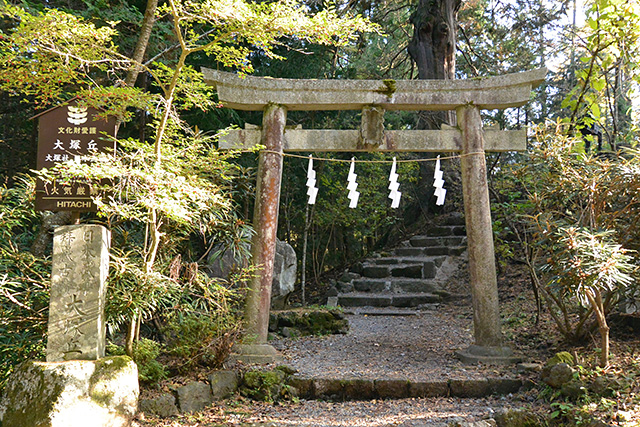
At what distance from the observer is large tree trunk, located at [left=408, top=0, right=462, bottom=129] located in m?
10.9

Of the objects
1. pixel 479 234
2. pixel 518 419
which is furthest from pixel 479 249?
pixel 518 419

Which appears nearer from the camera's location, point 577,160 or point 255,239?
point 577,160

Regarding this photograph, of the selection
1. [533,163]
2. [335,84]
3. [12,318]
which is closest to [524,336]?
[533,163]

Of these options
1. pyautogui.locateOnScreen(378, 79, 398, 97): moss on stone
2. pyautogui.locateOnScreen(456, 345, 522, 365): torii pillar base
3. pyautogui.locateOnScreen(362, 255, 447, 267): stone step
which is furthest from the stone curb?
pyautogui.locateOnScreen(362, 255, 447, 267): stone step

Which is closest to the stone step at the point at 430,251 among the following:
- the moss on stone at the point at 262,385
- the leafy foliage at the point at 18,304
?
the moss on stone at the point at 262,385

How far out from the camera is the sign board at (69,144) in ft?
13.3

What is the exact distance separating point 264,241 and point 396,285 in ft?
16.5

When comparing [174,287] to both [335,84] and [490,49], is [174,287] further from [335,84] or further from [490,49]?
[490,49]

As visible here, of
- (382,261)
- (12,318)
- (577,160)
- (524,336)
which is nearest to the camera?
(12,318)

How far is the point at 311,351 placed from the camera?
645cm

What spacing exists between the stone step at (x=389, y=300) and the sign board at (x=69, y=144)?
6281 millimetres

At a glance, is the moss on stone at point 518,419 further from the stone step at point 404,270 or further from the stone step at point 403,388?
the stone step at point 404,270

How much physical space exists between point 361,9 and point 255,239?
7.67m

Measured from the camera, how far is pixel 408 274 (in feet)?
33.9
